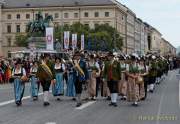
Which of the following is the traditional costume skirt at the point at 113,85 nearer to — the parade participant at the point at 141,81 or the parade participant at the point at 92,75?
the parade participant at the point at 141,81

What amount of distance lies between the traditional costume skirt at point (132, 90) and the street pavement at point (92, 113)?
267mm

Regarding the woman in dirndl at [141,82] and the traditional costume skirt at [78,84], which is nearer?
the traditional costume skirt at [78,84]

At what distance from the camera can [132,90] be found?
19797 millimetres

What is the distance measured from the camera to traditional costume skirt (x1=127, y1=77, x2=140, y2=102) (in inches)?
778

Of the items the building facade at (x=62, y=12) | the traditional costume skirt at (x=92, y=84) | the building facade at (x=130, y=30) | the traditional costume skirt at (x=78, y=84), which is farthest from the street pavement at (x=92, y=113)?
the building facade at (x=130, y=30)

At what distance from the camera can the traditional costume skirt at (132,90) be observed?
64.8 ft

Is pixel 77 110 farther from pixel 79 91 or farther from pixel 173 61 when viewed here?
pixel 173 61

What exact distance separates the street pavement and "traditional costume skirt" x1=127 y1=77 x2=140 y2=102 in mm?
267

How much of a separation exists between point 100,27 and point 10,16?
100 ft

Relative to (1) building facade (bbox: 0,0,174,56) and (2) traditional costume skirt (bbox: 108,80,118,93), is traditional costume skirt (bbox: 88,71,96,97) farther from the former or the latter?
(1) building facade (bbox: 0,0,174,56)

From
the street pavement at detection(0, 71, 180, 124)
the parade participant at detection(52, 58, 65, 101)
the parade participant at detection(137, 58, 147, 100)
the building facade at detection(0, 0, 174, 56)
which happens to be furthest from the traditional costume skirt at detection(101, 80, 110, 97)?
the building facade at detection(0, 0, 174, 56)

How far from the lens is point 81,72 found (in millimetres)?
19547

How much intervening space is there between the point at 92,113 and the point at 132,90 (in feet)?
10.5

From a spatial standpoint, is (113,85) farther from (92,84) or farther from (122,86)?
(92,84)
